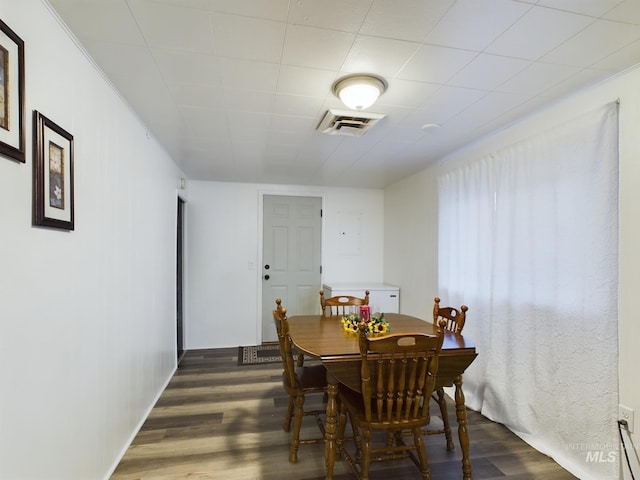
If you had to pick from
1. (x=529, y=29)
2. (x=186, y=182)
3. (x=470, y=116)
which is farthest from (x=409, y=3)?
(x=186, y=182)

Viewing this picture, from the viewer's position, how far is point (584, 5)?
1.20 m

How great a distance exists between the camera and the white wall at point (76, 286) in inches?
42.9

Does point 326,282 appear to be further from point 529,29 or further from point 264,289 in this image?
point 529,29

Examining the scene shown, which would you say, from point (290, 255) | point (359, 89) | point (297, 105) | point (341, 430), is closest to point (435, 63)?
point (359, 89)

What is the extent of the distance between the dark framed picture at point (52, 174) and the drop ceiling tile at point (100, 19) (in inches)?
16.6

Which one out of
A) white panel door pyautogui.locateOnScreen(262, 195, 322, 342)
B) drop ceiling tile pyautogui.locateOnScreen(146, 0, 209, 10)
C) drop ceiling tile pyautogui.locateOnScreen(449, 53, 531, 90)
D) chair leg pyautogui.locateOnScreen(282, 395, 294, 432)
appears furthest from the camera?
white panel door pyautogui.locateOnScreen(262, 195, 322, 342)

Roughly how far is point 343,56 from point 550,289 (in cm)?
187

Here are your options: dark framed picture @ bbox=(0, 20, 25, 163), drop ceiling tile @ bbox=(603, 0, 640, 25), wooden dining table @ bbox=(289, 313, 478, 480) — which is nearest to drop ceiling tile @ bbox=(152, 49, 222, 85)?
dark framed picture @ bbox=(0, 20, 25, 163)

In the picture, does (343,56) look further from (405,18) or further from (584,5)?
(584,5)

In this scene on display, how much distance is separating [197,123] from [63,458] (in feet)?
6.67

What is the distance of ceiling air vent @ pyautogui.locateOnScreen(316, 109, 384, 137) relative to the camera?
2.12 m

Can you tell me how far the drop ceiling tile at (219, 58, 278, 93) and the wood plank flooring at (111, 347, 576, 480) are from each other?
223cm

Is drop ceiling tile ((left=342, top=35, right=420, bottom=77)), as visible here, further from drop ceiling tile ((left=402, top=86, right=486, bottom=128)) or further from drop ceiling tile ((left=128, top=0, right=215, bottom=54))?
drop ceiling tile ((left=128, top=0, right=215, bottom=54))

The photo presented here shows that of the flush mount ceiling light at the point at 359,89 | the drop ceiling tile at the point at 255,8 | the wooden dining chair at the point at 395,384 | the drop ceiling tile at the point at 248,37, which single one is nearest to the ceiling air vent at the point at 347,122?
the flush mount ceiling light at the point at 359,89
